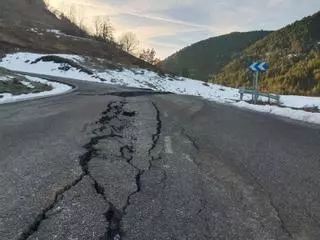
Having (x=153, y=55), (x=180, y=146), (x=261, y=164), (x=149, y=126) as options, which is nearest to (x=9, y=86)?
(x=149, y=126)

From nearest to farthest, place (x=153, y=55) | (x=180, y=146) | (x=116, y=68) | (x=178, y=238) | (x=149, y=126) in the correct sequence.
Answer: (x=178, y=238) → (x=180, y=146) → (x=149, y=126) → (x=116, y=68) → (x=153, y=55)

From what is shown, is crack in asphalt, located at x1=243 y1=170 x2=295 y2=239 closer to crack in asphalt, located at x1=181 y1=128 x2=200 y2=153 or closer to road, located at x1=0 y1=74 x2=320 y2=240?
road, located at x1=0 y1=74 x2=320 y2=240

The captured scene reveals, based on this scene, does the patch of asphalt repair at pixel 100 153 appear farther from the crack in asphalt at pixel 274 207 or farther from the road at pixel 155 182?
the crack in asphalt at pixel 274 207

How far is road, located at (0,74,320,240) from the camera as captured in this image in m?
3.75

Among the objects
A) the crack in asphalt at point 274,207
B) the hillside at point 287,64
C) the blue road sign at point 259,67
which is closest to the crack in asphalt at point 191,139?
the crack in asphalt at point 274,207

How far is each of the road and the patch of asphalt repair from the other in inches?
0.5

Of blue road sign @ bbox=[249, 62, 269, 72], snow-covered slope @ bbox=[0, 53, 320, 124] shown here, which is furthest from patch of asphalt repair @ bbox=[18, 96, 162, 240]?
snow-covered slope @ bbox=[0, 53, 320, 124]

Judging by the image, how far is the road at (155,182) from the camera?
3752 mm

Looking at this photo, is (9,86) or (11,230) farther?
(9,86)

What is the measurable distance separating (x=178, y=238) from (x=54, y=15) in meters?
127

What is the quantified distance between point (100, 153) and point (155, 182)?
1.64 m

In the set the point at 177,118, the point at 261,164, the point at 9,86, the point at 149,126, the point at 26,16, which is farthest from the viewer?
the point at 26,16

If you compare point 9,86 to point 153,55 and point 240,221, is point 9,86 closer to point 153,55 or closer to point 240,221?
point 240,221

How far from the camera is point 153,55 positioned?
93562mm
